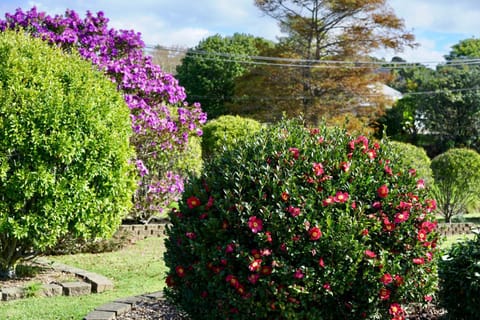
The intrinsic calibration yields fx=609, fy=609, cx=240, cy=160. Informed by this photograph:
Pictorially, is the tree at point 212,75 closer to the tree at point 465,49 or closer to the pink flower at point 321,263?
the tree at point 465,49

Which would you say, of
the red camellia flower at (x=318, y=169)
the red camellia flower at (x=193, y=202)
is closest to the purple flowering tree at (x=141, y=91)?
the red camellia flower at (x=193, y=202)

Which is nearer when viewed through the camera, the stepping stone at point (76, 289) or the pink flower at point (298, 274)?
the pink flower at point (298, 274)

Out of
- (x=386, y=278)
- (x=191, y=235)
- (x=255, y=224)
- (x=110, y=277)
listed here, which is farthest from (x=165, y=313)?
(x=110, y=277)

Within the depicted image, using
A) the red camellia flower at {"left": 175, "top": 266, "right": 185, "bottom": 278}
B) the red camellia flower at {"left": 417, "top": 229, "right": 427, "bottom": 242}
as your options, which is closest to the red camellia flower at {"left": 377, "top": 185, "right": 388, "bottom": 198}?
the red camellia flower at {"left": 417, "top": 229, "right": 427, "bottom": 242}

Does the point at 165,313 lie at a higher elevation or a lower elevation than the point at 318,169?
lower

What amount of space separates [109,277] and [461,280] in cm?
440

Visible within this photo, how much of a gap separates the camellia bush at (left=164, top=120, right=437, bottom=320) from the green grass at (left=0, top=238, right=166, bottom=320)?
1798 millimetres

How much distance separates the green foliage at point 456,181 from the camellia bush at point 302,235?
34.3 feet

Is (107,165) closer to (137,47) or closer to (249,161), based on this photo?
(249,161)

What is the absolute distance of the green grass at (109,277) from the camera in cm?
568

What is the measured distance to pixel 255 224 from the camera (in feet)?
12.9

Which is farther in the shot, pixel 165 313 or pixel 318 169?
pixel 165 313

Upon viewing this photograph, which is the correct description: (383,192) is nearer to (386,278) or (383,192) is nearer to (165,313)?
(386,278)

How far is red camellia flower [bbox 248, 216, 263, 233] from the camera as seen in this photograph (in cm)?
392
